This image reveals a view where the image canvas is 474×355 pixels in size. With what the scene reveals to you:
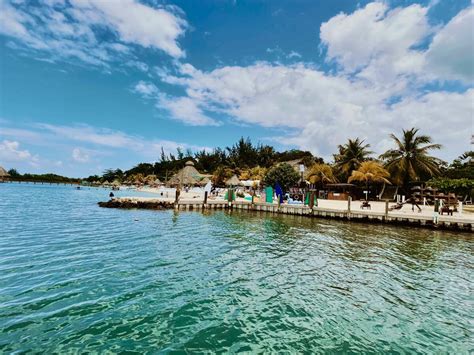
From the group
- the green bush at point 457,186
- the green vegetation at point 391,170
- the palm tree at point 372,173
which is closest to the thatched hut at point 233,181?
the green vegetation at point 391,170

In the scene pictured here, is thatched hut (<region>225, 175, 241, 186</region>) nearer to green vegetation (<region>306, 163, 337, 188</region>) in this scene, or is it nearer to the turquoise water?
green vegetation (<region>306, 163, 337, 188</region>)

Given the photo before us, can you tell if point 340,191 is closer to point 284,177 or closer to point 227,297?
point 284,177

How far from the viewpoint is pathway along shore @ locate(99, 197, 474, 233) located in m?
17.1

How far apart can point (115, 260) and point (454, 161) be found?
46.9m

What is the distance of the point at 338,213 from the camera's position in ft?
69.2

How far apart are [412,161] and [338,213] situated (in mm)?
19557

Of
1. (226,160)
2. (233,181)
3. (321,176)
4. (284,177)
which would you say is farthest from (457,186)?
(226,160)

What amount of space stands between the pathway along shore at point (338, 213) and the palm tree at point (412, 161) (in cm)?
1455

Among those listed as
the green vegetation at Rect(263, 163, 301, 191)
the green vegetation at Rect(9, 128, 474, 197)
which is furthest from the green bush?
the green vegetation at Rect(263, 163, 301, 191)

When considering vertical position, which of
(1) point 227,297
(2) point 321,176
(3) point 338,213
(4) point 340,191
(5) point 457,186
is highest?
(2) point 321,176

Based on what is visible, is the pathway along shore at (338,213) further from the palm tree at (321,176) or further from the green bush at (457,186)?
the palm tree at (321,176)

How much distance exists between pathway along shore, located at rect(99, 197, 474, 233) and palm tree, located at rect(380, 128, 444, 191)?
14.5m

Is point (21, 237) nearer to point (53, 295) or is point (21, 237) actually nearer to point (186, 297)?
point (53, 295)

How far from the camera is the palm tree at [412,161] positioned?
3284cm
